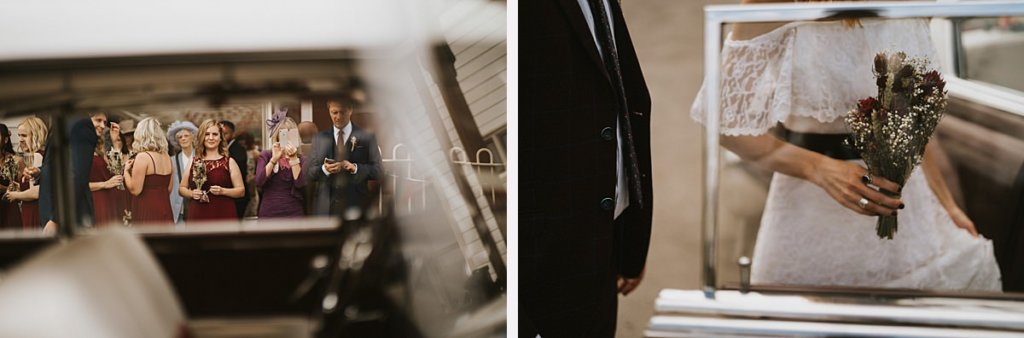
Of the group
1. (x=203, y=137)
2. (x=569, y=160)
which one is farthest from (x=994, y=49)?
(x=203, y=137)

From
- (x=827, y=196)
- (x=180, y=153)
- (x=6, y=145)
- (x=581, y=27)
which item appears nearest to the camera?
(x=6, y=145)

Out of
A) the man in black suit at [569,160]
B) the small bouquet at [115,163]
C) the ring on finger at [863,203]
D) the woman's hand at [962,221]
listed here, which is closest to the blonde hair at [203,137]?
the small bouquet at [115,163]

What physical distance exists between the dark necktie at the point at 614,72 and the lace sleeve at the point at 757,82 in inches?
8.6

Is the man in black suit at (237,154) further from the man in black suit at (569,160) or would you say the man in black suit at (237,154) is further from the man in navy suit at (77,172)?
the man in black suit at (569,160)

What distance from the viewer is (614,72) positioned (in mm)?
1680

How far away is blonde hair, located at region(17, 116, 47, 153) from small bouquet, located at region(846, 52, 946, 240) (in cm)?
151

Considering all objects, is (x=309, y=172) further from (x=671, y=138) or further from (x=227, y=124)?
(x=671, y=138)

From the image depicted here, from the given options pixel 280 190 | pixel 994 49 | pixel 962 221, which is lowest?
pixel 962 221

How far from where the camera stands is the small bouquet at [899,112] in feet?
5.39

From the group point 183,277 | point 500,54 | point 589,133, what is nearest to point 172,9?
point 183,277

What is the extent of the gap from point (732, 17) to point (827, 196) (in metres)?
0.45

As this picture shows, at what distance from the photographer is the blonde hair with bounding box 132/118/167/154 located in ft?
3.98

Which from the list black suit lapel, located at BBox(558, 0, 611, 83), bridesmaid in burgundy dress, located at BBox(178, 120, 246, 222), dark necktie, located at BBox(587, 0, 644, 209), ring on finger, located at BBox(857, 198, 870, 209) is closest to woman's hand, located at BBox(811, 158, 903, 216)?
ring on finger, located at BBox(857, 198, 870, 209)

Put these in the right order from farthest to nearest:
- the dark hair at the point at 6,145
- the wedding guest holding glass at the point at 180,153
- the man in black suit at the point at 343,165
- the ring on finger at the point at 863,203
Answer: the ring on finger at the point at 863,203, the man in black suit at the point at 343,165, the wedding guest holding glass at the point at 180,153, the dark hair at the point at 6,145
